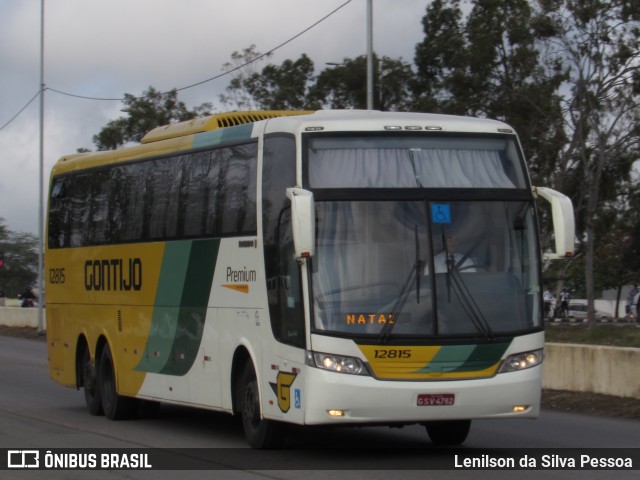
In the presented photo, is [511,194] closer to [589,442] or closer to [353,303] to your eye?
[353,303]

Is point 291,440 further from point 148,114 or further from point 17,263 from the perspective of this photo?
point 17,263

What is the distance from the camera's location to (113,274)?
1617cm

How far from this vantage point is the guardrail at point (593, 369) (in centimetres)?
1686

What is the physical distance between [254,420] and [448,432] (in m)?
2.06

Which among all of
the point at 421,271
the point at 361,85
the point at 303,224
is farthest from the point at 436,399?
the point at 361,85

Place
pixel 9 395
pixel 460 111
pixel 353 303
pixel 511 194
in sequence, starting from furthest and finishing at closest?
pixel 460 111 < pixel 9 395 < pixel 511 194 < pixel 353 303

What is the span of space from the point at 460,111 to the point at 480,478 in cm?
2546

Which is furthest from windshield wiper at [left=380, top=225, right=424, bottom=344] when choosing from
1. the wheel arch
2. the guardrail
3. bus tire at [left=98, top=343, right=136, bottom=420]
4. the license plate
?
the guardrail

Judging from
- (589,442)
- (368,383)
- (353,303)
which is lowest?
(589,442)

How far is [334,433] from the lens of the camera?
13.8m

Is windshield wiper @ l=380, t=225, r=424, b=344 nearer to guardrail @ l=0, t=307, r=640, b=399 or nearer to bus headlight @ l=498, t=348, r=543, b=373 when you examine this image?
bus headlight @ l=498, t=348, r=543, b=373

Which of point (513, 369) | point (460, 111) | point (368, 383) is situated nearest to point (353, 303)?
point (368, 383)

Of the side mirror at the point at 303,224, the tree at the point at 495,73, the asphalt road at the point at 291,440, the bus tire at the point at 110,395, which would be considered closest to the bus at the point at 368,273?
the side mirror at the point at 303,224

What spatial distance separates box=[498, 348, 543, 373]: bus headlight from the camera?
427 inches
